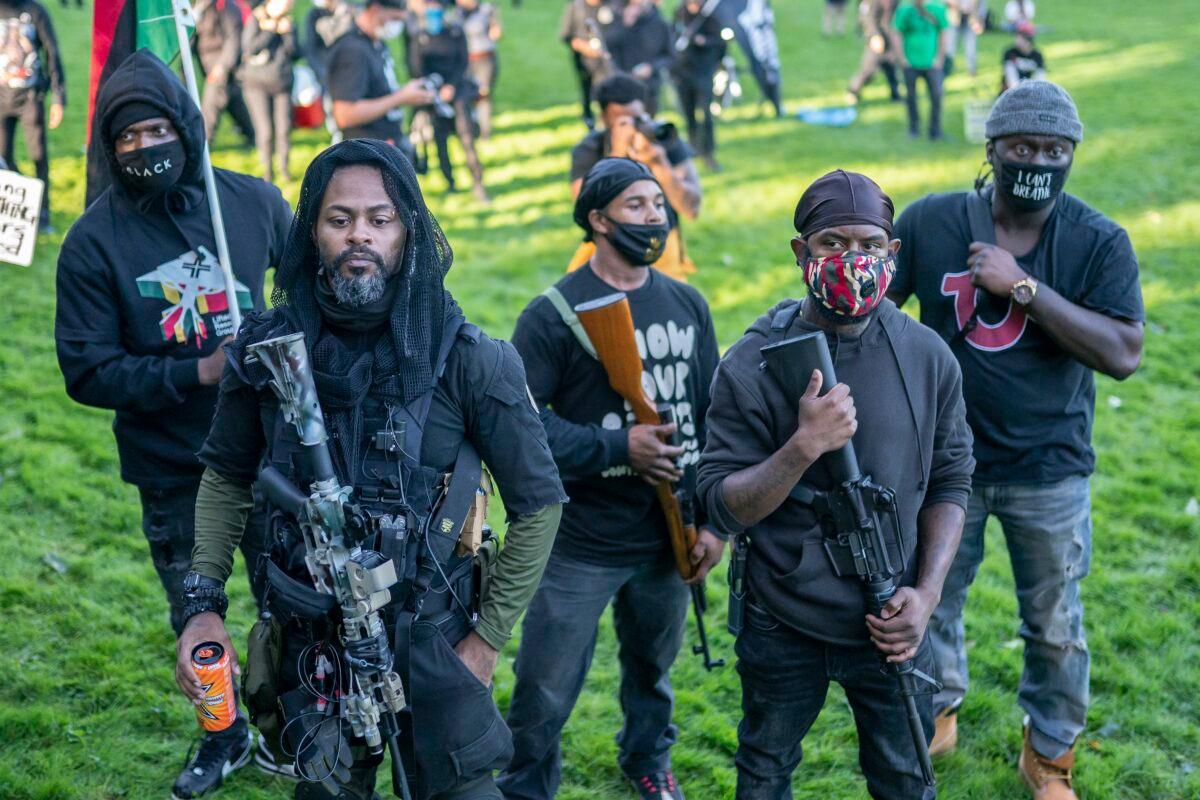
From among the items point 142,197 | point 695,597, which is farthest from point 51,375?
point 695,597

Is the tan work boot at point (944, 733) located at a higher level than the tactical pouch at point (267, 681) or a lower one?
lower

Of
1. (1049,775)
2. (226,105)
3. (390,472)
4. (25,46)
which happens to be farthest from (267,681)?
(226,105)

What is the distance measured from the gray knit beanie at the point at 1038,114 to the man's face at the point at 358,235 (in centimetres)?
224

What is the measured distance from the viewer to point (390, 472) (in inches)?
125

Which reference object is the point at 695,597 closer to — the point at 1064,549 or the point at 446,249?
the point at 1064,549

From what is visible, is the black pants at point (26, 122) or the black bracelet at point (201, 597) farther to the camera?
the black pants at point (26, 122)

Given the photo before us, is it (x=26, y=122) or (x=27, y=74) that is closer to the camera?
(x=27, y=74)

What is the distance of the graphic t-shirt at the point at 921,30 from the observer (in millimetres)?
15320

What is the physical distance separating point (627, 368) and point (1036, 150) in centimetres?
161

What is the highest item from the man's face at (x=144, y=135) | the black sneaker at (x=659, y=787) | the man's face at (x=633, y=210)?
the man's face at (x=144, y=135)

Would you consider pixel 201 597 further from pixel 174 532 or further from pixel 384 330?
pixel 174 532

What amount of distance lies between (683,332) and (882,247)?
1.16 metres

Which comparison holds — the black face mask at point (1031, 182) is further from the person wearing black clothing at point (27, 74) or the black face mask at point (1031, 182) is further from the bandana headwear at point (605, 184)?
the person wearing black clothing at point (27, 74)

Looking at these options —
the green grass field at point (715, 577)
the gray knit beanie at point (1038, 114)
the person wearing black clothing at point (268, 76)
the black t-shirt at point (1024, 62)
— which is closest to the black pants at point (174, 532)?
the green grass field at point (715, 577)
